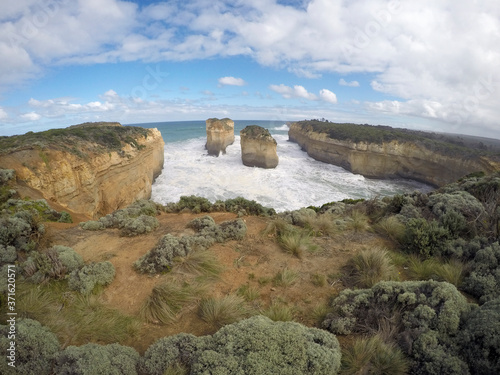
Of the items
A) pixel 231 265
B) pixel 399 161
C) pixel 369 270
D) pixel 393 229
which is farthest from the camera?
pixel 399 161

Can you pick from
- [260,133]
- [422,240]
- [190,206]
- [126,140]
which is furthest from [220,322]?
[260,133]

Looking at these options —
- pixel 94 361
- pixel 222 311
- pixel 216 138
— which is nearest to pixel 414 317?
pixel 222 311

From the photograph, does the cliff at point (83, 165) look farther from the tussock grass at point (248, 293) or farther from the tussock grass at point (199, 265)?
the tussock grass at point (248, 293)

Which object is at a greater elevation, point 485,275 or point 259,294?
point 485,275

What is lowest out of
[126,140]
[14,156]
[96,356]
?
[96,356]

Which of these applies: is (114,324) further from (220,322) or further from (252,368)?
(252,368)

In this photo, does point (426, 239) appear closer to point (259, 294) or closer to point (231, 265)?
point (259, 294)

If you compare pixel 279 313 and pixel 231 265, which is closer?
pixel 279 313
